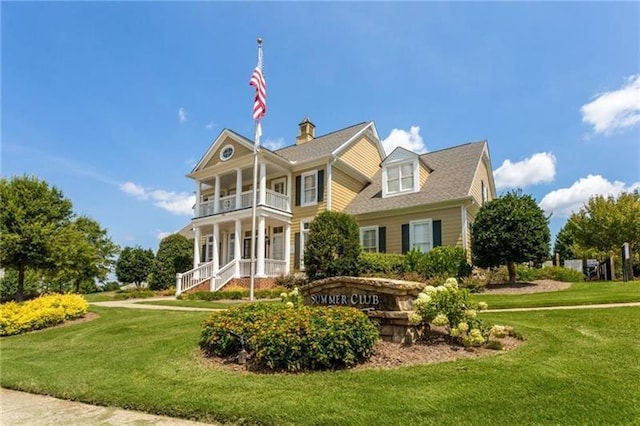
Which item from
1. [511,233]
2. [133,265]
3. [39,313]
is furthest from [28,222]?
[133,265]

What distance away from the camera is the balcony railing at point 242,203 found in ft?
68.6

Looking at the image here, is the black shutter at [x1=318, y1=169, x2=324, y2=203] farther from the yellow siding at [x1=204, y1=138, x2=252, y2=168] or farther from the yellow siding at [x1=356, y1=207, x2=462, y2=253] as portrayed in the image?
the yellow siding at [x1=204, y1=138, x2=252, y2=168]

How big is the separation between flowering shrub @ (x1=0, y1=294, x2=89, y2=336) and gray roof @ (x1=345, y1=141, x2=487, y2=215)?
1270 centimetres

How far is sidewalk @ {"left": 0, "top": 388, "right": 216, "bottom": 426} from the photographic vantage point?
157 inches

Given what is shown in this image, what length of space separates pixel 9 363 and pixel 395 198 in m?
16.0

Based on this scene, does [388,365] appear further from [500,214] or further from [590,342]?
[500,214]

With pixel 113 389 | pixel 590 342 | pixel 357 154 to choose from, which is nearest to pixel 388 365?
pixel 590 342

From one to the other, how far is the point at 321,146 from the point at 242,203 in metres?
→ 5.44

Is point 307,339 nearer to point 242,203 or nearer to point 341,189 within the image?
point 341,189

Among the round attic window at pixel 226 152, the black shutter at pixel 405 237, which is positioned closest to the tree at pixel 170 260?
the round attic window at pixel 226 152

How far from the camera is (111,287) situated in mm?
31969

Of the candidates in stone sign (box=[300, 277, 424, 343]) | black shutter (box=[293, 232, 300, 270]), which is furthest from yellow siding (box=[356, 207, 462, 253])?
stone sign (box=[300, 277, 424, 343])

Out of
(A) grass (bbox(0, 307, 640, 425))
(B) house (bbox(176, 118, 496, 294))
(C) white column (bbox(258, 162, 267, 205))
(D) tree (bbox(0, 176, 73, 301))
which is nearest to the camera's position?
(A) grass (bbox(0, 307, 640, 425))

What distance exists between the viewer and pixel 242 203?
21.7 m
